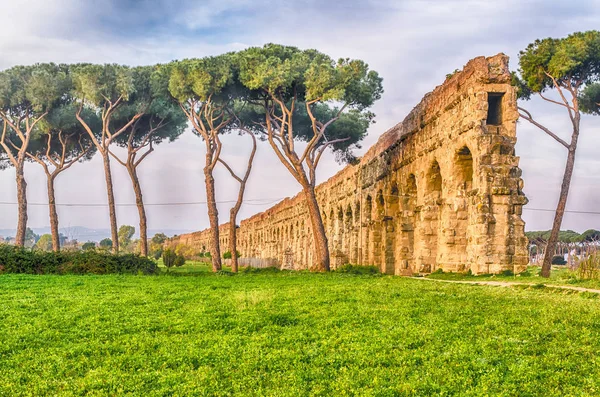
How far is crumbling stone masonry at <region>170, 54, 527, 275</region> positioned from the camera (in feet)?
50.7

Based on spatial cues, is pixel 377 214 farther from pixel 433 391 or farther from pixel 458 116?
pixel 433 391

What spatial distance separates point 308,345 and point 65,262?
14.7m

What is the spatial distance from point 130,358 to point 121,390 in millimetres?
1045

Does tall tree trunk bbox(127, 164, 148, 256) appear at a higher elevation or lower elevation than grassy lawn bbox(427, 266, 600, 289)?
higher

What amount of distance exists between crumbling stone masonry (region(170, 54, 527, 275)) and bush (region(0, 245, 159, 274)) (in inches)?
383

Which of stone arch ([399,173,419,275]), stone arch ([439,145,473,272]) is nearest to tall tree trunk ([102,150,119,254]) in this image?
stone arch ([399,173,419,275])

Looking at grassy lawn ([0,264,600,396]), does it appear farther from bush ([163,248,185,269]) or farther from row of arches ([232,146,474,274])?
bush ([163,248,185,269])

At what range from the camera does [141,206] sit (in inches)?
1123

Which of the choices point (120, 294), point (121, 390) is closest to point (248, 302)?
point (120, 294)

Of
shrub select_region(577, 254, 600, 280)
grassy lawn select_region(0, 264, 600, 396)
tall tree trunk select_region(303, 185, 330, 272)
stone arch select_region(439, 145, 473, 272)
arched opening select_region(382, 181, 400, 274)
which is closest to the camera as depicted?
grassy lawn select_region(0, 264, 600, 396)

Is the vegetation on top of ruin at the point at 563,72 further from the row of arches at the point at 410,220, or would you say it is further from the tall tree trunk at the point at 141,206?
the tall tree trunk at the point at 141,206

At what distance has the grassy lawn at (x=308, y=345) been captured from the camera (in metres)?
5.37

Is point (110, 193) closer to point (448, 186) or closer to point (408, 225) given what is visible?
point (408, 225)

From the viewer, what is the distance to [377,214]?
26094mm
